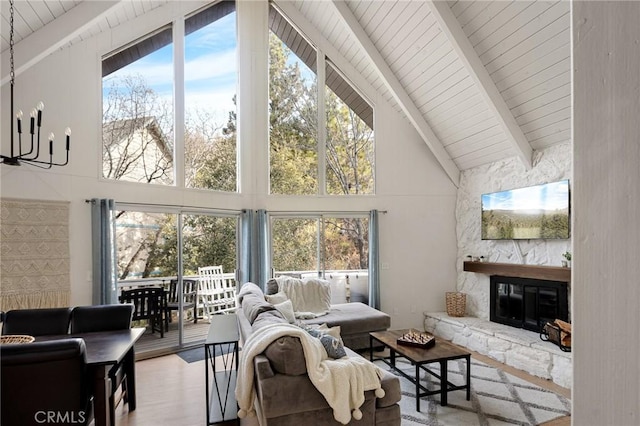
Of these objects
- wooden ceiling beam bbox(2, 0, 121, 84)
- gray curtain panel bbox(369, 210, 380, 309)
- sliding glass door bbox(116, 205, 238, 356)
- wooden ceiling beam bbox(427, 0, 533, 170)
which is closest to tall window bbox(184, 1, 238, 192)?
sliding glass door bbox(116, 205, 238, 356)

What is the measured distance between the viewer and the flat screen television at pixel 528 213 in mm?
4434

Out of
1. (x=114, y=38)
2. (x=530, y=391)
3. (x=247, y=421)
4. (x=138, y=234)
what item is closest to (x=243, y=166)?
(x=138, y=234)

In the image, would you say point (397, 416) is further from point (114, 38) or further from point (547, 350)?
point (114, 38)

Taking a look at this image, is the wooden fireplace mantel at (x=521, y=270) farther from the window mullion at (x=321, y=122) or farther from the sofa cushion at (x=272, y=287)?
the sofa cushion at (x=272, y=287)

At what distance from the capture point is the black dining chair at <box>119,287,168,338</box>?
16.1ft

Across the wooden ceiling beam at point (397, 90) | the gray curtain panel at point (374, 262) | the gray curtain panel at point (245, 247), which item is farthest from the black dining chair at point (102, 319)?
the wooden ceiling beam at point (397, 90)

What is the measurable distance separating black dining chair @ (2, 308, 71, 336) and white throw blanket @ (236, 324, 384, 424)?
171 cm

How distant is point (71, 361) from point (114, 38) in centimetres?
455

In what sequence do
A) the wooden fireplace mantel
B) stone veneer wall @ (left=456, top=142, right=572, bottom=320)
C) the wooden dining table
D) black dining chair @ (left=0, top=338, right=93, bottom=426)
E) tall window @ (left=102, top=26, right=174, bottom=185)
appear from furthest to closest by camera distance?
1. tall window @ (left=102, top=26, right=174, bottom=185)
2. stone veneer wall @ (left=456, top=142, right=572, bottom=320)
3. the wooden fireplace mantel
4. the wooden dining table
5. black dining chair @ (left=0, top=338, right=93, bottom=426)

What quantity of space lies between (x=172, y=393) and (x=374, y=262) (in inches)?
138

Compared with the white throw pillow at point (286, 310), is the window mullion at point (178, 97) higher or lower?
higher

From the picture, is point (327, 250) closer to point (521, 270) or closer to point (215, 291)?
point (215, 291)

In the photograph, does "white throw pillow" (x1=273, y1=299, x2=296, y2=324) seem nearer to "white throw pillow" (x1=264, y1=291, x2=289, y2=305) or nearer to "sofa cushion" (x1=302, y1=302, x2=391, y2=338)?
"white throw pillow" (x1=264, y1=291, x2=289, y2=305)

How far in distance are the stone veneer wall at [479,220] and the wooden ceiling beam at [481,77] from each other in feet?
0.82
